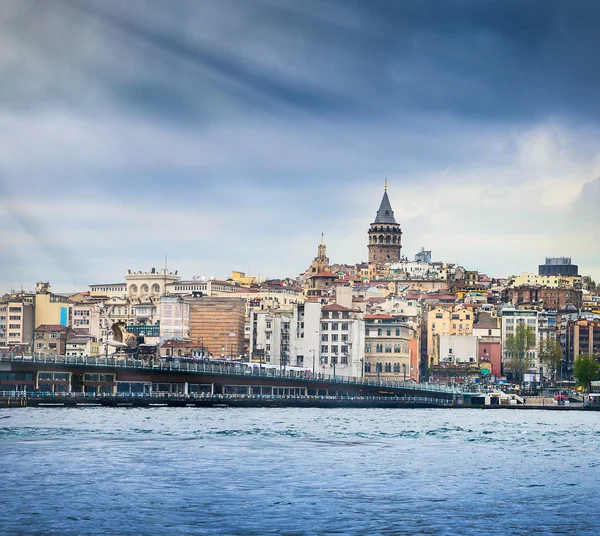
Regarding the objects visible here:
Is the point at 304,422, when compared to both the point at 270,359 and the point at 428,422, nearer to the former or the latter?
the point at 428,422

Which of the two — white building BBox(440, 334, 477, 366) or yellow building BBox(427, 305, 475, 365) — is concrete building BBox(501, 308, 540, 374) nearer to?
yellow building BBox(427, 305, 475, 365)

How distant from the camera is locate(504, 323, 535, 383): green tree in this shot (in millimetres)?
158625

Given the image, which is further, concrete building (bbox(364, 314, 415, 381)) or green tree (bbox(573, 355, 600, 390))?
concrete building (bbox(364, 314, 415, 381))

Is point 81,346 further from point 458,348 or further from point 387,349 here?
point 458,348

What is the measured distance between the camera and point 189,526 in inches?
1393

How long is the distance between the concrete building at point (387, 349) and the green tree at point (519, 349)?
1662 centimetres

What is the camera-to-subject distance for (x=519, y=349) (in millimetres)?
159375

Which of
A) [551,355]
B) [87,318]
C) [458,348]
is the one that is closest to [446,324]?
[458,348]

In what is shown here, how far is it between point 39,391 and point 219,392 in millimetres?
16218

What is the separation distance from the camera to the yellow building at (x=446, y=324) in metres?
165

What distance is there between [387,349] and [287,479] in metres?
101

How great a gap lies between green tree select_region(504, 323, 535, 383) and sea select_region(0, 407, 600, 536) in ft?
274

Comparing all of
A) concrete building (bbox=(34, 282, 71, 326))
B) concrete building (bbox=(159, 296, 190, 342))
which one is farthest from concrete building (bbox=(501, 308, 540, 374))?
concrete building (bbox=(34, 282, 71, 326))

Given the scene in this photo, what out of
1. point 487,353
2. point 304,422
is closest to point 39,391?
point 304,422
